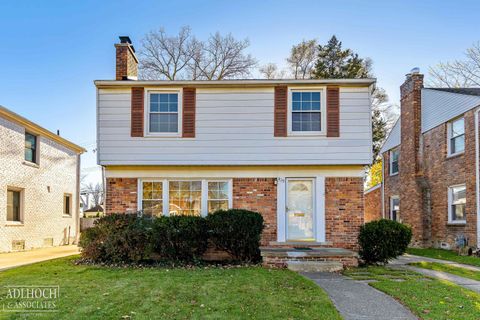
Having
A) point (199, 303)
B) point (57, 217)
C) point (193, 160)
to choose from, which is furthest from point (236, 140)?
point (57, 217)

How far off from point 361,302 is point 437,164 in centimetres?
1109

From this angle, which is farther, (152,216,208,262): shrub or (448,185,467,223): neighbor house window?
(448,185,467,223): neighbor house window

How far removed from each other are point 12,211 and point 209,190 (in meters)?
8.83

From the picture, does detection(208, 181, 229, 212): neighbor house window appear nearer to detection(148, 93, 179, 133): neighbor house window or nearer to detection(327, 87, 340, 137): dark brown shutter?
detection(148, 93, 179, 133): neighbor house window

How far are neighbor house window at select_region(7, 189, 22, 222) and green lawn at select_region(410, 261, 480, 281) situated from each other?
14.2 metres

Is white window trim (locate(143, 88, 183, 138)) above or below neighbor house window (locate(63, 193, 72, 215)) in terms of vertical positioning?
above

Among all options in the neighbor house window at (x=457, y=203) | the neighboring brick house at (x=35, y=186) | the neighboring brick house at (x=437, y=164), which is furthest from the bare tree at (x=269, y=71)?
the neighbor house window at (x=457, y=203)

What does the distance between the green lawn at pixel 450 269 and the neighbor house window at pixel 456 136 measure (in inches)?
211

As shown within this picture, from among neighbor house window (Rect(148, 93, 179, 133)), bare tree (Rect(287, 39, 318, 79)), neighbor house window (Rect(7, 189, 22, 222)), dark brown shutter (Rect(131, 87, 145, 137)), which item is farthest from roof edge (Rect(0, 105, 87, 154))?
bare tree (Rect(287, 39, 318, 79))

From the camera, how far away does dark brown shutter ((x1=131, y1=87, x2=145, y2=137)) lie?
34.1 ft

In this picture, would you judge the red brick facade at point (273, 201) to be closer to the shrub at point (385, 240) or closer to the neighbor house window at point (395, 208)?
the shrub at point (385, 240)

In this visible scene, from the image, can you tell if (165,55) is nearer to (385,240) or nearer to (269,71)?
(269,71)

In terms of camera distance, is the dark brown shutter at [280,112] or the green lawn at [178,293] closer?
the green lawn at [178,293]

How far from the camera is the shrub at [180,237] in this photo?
9.05 meters
